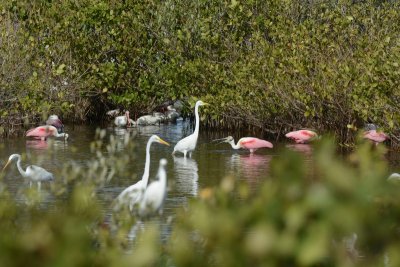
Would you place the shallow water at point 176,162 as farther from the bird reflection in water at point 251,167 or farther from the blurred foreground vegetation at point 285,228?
the blurred foreground vegetation at point 285,228

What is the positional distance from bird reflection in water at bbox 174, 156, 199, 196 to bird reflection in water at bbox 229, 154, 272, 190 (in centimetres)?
86

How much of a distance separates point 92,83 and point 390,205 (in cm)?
2597

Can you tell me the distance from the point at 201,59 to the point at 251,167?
31.0 feet

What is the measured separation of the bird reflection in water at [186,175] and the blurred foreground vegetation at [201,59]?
3.75 metres

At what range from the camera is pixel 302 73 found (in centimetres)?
2403

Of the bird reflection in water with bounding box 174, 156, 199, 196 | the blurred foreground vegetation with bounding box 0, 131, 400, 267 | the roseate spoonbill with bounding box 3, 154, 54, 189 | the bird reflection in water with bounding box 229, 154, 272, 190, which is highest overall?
the blurred foreground vegetation with bounding box 0, 131, 400, 267

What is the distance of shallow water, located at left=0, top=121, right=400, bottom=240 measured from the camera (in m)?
16.4

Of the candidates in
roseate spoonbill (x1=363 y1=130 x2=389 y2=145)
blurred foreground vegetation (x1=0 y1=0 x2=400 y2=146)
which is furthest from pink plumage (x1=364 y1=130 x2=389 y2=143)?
blurred foreground vegetation (x1=0 y1=0 x2=400 y2=146)

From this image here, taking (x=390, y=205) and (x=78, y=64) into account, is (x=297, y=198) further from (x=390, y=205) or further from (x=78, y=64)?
(x=78, y=64)

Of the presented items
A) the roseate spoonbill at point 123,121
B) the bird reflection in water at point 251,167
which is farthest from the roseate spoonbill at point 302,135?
the roseate spoonbill at point 123,121

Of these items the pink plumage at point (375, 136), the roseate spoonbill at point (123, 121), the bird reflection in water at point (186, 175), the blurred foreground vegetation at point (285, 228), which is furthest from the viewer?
the roseate spoonbill at point (123, 121)

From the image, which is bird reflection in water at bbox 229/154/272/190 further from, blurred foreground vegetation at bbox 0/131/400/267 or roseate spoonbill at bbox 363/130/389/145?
blurred foreground vegetation at bbox 0/131/400/267

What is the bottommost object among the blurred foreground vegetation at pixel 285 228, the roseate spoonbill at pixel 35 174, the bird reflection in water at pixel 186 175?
the bird reflection in water at pixel 186 175

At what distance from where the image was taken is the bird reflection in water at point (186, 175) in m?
16.9
